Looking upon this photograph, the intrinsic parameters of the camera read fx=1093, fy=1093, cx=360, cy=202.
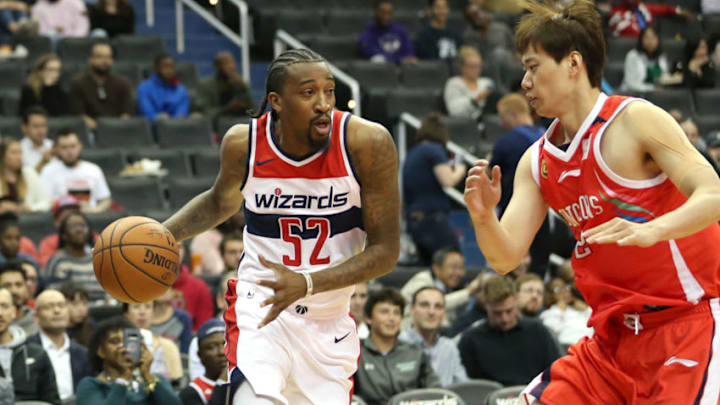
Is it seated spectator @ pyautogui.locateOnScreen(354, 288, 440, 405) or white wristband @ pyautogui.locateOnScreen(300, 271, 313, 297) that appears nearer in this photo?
white wristband @ pyautogui.locateOnScreen(300, 271, 313, 297)

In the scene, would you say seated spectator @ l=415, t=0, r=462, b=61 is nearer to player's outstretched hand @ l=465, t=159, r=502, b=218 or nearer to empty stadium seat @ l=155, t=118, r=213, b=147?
empty stadium seat @ l=155, t=118, r=213, b=147

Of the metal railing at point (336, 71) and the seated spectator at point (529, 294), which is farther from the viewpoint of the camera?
the metal railing at point (336, 71)

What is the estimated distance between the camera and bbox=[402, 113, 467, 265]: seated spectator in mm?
10625

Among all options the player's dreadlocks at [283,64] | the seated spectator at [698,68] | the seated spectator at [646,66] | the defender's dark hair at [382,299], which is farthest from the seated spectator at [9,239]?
the seated spectator at [698,68]

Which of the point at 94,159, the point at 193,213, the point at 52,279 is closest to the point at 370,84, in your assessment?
the point at 94,159

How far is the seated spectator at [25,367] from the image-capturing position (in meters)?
7.34

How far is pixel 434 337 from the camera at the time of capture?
8.67 m

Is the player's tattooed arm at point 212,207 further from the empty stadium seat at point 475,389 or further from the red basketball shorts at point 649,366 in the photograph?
the empty stadium seat at point 475,389

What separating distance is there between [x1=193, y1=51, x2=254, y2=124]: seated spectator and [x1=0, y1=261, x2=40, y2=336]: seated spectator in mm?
4524

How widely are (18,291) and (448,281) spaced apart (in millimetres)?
3734

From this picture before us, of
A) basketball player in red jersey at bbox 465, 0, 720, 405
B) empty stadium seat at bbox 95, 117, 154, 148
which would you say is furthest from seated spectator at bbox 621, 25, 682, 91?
basketball player in red jersey at bbox 465, 0, 720, 405

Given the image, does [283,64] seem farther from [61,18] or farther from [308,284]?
[61,18]

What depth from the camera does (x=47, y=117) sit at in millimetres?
11992

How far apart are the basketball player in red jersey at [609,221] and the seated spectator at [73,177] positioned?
7.04 m
